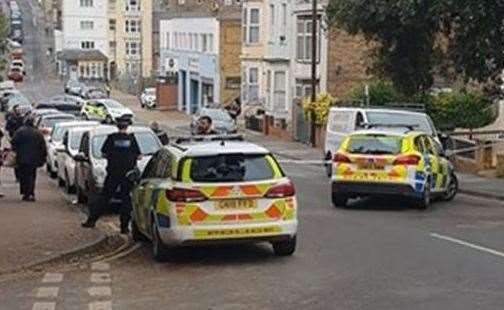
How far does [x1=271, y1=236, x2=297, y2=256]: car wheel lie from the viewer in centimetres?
1555

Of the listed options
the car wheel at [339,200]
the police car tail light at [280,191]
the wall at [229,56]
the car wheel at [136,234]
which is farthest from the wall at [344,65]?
the police car tail light at [280,191]

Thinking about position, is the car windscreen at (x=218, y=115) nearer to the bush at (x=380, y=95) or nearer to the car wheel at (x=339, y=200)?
the bush at (x=380, y=95)

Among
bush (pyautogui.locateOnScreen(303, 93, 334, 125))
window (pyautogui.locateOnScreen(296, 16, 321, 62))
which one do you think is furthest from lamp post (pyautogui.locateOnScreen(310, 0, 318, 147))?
window (pyautogui.locateOnScreen(296, 16, 321, 62))

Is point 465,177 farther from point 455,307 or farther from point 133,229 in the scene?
point 455,307

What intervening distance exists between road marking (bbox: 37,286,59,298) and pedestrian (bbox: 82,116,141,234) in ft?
15.4

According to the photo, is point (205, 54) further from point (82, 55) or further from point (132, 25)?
point (132, 25)

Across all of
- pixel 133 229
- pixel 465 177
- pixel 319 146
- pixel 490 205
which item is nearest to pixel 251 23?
pixel 319 146

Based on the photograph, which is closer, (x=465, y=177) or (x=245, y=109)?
(x=465, y=177)

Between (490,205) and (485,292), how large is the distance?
13407 millimetres

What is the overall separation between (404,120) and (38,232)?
14.3 meters

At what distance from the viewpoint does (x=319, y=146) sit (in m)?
51.8

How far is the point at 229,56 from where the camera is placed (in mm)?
77750

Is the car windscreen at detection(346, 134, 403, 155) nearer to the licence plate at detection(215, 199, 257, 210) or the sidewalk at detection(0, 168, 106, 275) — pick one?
the sidewalk at detection(0, 168, 106, 275)

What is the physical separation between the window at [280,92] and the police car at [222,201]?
46023mm
